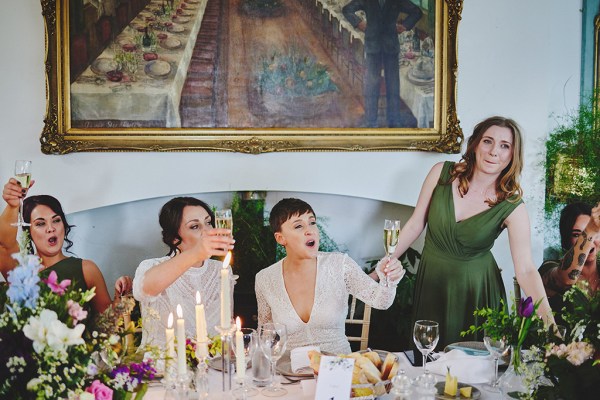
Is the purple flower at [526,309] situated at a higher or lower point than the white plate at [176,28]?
lower

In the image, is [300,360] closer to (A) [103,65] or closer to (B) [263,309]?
(B) [263,309]

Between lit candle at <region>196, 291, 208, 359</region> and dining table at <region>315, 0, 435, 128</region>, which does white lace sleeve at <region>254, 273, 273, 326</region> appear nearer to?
lit candle at <region>196, 291, 208, 359</region>

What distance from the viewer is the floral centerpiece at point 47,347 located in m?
1.27

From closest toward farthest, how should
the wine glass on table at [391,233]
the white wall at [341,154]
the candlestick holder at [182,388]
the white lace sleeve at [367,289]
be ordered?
the candlestick holder at [182,388] < the wine glass on table at [391,233] < the white lace sleeve at [367,289] < the white wall at [341,154]

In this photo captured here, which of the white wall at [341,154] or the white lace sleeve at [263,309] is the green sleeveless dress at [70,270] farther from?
the white lace sleeve at [263,309]

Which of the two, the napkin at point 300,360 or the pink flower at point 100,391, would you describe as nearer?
the pink flower at point 100,391

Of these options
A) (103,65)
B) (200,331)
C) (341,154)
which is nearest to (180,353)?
(200,331)

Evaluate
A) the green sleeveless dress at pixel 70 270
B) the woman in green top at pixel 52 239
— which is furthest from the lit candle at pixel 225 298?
the green sleeveless dress at pixel 70 270

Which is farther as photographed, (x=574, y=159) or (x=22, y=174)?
(x=574, y=159)

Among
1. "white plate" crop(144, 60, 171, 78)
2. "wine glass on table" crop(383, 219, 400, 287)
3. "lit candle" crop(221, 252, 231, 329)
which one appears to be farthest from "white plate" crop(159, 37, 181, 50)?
"lit candle" crop(221, 252, 231, 329)

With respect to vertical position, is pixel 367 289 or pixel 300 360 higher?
pixel 367 289

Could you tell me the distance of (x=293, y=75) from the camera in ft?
12.2

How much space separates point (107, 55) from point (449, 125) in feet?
7.29

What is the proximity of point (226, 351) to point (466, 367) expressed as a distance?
88 cm
